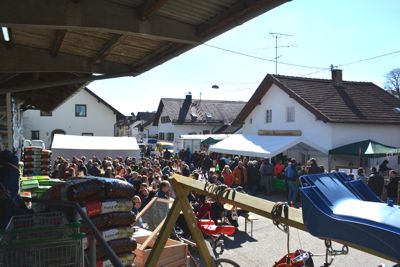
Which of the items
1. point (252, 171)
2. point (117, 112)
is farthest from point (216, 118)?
point (252, 171)

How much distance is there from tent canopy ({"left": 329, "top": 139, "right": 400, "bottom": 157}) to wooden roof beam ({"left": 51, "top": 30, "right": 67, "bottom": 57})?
1647 centimetres

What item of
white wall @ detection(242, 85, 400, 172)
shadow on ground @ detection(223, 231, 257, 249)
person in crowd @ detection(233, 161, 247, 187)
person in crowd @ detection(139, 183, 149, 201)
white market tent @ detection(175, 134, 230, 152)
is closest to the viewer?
shadow on ground @ detection(223, 231, 257, 249)

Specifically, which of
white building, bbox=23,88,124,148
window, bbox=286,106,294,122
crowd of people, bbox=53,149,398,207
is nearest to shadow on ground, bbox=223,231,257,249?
crowd of people, bbox=53,149,398,207

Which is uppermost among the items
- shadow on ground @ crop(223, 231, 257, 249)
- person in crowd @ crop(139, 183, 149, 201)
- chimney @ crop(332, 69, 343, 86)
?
chimney @ crop(332, 69, 343, 86)

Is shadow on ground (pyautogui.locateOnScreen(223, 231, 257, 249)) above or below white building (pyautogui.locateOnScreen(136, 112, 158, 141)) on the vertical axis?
below

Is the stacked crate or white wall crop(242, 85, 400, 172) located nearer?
the stacked crate

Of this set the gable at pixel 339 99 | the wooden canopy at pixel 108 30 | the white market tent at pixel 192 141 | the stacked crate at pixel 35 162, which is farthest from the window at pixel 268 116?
the wooden canopy at pixel 108 30

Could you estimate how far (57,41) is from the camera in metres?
5.63

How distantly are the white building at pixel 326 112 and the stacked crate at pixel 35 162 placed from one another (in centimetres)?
1352

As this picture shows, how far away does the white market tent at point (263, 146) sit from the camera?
19.3 metres

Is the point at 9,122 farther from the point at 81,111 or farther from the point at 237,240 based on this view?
the point at 81,111

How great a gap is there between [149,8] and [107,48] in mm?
1815

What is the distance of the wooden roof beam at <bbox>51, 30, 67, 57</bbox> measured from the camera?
5.29 metres

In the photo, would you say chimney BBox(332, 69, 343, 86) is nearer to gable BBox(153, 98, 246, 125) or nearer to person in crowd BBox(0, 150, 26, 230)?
gable BBox(153, 98, 246, 125)
